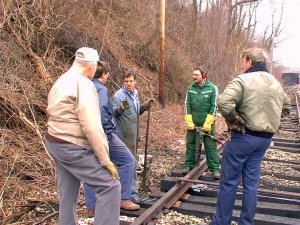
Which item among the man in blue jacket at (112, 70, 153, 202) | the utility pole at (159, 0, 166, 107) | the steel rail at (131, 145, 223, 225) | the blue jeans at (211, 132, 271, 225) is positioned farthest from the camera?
the utility pole at (159, 0, 166, 107)

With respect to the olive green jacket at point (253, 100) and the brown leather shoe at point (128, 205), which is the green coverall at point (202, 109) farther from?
the olive green jacket at point (253, 100)

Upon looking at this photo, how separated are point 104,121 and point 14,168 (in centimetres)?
260

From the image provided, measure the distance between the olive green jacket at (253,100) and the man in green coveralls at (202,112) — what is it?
2.31 m

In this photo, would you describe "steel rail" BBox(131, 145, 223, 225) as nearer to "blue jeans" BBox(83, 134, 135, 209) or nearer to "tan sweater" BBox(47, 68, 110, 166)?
"blue jeans" BBox(83, 134, 135, 209)

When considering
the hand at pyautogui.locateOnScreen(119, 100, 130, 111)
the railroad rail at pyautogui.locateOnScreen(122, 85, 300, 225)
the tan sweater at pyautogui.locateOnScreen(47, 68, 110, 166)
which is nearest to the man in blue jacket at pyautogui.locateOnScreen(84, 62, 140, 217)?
the railroad rail at pyautogui.locateOnScreen(122, 85, 300, 225)

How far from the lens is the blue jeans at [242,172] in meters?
4.60

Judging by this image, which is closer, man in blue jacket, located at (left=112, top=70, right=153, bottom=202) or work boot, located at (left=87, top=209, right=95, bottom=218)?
work boot, located at (left=87, top=209, right=95, bottom=218)

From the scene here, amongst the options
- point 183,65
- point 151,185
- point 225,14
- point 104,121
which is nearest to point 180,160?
point 151,185

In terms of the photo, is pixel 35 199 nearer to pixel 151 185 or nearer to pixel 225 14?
pixel 151 185

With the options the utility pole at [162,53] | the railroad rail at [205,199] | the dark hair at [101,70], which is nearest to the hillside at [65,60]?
the utility pole at [162,53]

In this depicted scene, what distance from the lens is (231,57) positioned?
1055 inches

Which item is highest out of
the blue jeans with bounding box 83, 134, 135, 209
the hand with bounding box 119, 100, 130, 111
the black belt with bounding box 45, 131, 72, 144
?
the hand with bounding box 119, 100, 130, 111

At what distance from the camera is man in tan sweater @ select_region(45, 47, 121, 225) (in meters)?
3.58

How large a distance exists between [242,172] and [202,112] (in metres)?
2.37
